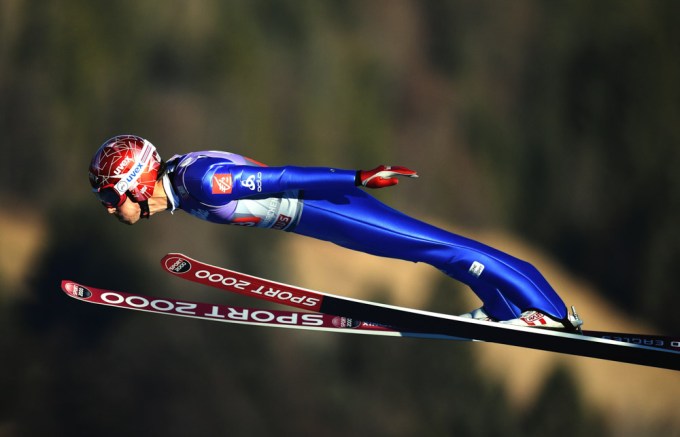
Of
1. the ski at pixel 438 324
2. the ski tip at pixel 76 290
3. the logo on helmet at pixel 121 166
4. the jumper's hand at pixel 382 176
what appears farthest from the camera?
the ski tip at pixel 76 290

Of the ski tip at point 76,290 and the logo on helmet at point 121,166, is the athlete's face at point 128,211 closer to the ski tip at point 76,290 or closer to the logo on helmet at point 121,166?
the logo on helmet at point 121,166

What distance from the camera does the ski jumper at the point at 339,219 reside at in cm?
311

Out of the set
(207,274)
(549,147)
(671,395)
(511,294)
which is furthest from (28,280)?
(671,395)

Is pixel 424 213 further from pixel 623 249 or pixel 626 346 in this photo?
pixel 626 346

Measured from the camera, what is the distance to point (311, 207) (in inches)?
131

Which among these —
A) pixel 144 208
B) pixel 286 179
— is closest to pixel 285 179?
pixel 286 179

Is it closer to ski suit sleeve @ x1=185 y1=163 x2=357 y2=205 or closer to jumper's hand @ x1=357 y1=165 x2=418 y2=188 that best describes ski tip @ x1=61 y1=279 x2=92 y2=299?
ski suit sleeve @ x1=185 y1=163 x2=357 y2=205

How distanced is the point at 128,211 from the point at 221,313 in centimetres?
80

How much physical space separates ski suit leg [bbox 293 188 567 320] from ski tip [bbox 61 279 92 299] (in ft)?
3.20

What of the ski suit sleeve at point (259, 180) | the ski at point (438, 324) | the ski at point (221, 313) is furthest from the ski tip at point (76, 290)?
the ski suit sleeve at point (259, 180)

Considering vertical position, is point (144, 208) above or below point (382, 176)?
above

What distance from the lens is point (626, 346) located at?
3279 mm

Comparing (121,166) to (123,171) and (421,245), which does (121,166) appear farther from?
(421,245)

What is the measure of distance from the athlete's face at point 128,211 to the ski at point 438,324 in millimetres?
205
